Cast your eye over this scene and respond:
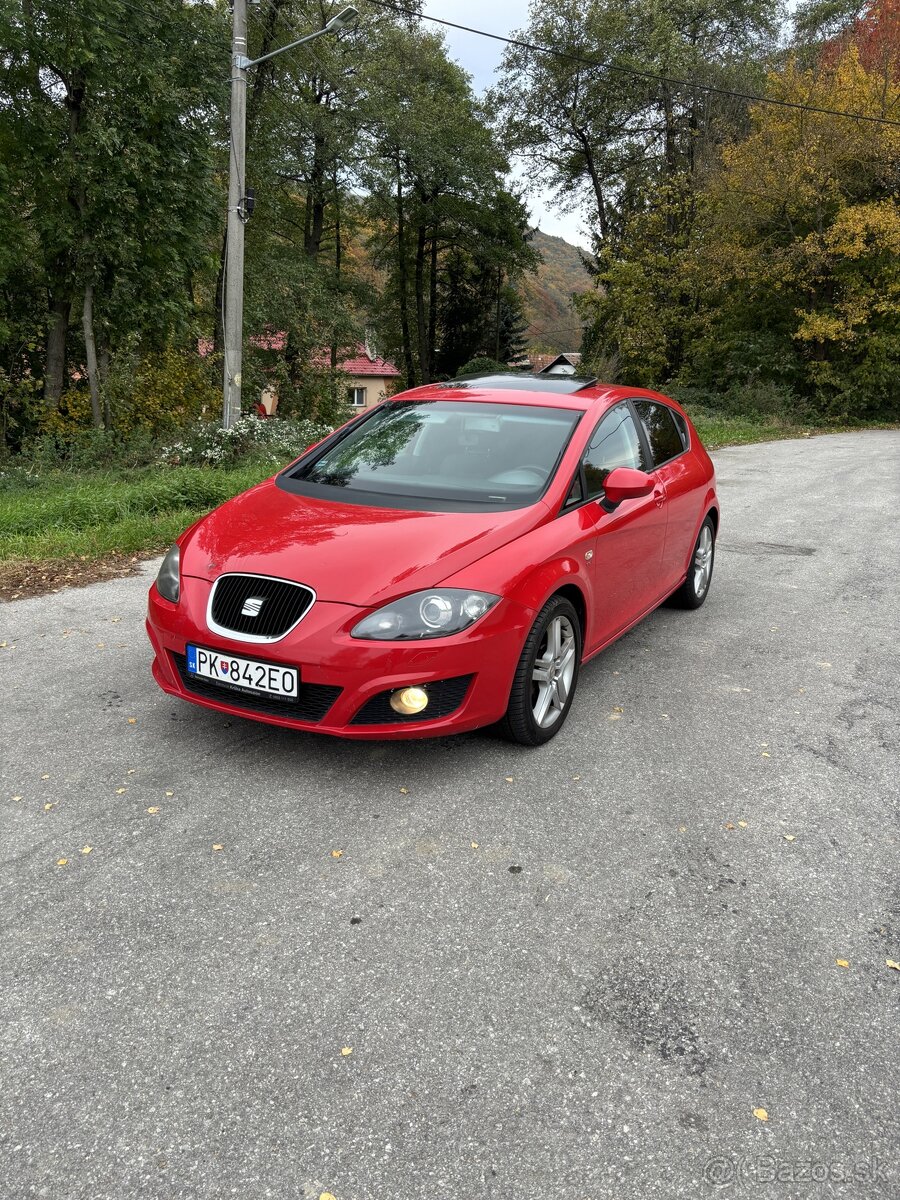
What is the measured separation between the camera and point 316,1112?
2004 millimetres

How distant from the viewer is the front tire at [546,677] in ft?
12.1

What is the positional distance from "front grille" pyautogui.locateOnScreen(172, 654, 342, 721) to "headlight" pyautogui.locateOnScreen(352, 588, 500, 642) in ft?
0.90

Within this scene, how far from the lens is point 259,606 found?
351 centimetres

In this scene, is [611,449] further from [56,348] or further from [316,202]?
[316,202]

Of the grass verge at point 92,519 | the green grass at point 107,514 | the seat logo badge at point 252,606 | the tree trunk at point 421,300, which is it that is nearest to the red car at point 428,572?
the seat logo badge at point 252,606

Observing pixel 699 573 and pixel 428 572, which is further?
pixel 699 573

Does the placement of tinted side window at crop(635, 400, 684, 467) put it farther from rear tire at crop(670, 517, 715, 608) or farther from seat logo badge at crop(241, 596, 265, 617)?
seat logo badge at crop(241, 596, 265, 617)

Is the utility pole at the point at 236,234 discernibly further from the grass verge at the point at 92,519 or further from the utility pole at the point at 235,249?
the grass verge at the point at 92,519

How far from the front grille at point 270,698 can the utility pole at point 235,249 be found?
9847 millimetres

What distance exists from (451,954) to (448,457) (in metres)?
2.63

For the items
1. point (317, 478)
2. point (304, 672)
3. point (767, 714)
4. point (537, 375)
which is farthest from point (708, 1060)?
point (537, 375)

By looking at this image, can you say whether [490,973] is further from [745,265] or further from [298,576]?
[745,265]

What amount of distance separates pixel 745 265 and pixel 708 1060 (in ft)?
95.3

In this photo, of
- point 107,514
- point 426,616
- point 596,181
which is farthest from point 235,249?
point 596,181
